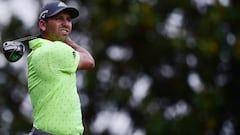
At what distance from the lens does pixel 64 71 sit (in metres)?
6.76

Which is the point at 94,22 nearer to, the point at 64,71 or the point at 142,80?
the point at 142,80

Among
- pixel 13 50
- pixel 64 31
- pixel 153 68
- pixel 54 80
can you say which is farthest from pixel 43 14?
pixel 153 68

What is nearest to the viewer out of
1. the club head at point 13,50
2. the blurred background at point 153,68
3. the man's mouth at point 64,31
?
the club head at point 13,50

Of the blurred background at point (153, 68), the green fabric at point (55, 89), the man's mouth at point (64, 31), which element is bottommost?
the blurred background at point (153, 68)

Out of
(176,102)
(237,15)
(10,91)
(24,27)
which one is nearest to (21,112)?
(10,91)

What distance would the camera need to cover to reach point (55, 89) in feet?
21.8

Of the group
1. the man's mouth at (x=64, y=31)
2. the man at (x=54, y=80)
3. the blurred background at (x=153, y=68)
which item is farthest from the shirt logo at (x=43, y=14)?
the blurred background at (x=153, y=68)

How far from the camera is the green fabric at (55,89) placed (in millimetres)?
6648

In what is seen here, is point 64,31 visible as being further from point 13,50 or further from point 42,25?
point 13,50

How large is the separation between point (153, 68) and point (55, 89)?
16.5 meters

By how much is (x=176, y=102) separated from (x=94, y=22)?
2.97m

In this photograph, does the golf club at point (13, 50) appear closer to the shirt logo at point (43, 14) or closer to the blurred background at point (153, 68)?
the shirt logo at point (43, 14)

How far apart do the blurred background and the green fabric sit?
46.1 ft

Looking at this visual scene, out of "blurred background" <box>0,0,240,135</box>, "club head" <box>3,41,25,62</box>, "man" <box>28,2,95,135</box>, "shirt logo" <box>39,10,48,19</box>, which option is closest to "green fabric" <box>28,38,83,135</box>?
"man" <box>28,2,95,135</box>
